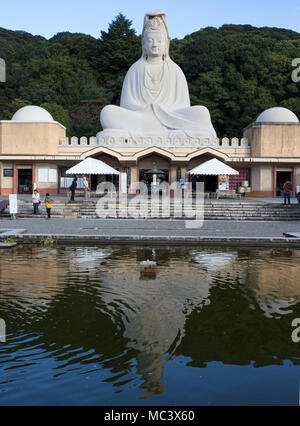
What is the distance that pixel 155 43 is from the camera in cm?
3281

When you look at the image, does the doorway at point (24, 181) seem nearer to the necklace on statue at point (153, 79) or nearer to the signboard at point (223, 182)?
the necklace on statue at point (153, 79)

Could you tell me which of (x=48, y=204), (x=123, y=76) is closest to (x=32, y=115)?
(x=48, y=204)

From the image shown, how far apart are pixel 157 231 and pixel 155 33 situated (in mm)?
22847

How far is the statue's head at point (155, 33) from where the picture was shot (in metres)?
32.7

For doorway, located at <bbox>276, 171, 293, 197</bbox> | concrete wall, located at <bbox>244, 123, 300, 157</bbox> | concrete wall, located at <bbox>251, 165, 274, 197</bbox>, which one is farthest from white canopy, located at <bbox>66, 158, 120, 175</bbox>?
doorway, located at <bbox>276, 171, 293, 197</bbox>

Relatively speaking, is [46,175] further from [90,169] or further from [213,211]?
[213,211]

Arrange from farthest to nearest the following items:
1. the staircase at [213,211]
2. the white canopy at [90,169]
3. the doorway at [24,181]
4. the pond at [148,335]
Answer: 1. the doorway at [24,181]
2. the white canopy at [90,169]
3. the staircase at [213,211]
4. the pond at [148,335]

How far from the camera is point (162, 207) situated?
20.5 meters

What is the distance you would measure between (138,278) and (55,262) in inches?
99.3

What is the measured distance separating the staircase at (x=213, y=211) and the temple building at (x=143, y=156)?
26.9 feet

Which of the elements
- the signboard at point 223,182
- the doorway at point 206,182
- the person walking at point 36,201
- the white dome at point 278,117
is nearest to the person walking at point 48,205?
the person walking at point 36,201

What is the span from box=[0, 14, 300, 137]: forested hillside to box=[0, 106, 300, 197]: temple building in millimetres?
13406
